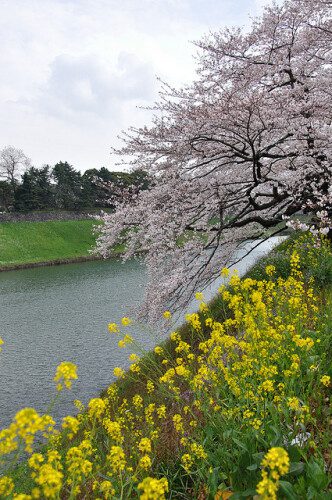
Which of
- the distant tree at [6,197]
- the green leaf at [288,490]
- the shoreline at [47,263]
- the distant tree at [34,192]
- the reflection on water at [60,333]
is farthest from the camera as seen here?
the distant tree at [6,197]

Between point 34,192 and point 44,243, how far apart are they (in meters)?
15.9

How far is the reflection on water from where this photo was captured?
436 inches

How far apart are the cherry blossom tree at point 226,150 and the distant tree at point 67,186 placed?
57.4m

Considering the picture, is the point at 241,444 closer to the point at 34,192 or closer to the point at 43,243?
the point at 43,243

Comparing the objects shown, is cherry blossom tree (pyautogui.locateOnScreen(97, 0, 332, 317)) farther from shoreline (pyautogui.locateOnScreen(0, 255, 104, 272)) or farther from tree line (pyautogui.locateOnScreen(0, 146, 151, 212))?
tree line (pyautogui.locateOnScreen(0, 146, 151, 212))

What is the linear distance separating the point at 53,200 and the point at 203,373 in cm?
6575

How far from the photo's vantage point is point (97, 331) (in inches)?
631

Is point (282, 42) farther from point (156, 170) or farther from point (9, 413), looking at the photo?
point (9, 413)

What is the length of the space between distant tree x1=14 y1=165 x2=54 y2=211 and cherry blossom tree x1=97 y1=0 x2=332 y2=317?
52.8m

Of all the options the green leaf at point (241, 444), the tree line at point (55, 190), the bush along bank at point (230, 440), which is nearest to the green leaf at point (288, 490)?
the bush along bank at point (230, 440)

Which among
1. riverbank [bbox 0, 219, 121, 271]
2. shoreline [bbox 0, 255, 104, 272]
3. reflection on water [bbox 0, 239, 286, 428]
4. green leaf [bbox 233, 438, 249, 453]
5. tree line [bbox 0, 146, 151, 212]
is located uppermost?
tree line [bbox 0, 146, 151, 212]

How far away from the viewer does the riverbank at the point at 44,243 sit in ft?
136

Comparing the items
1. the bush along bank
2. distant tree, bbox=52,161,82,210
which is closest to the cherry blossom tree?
the bush along bank

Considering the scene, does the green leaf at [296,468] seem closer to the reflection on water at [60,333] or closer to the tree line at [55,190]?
the reflection on water at [60,333]
